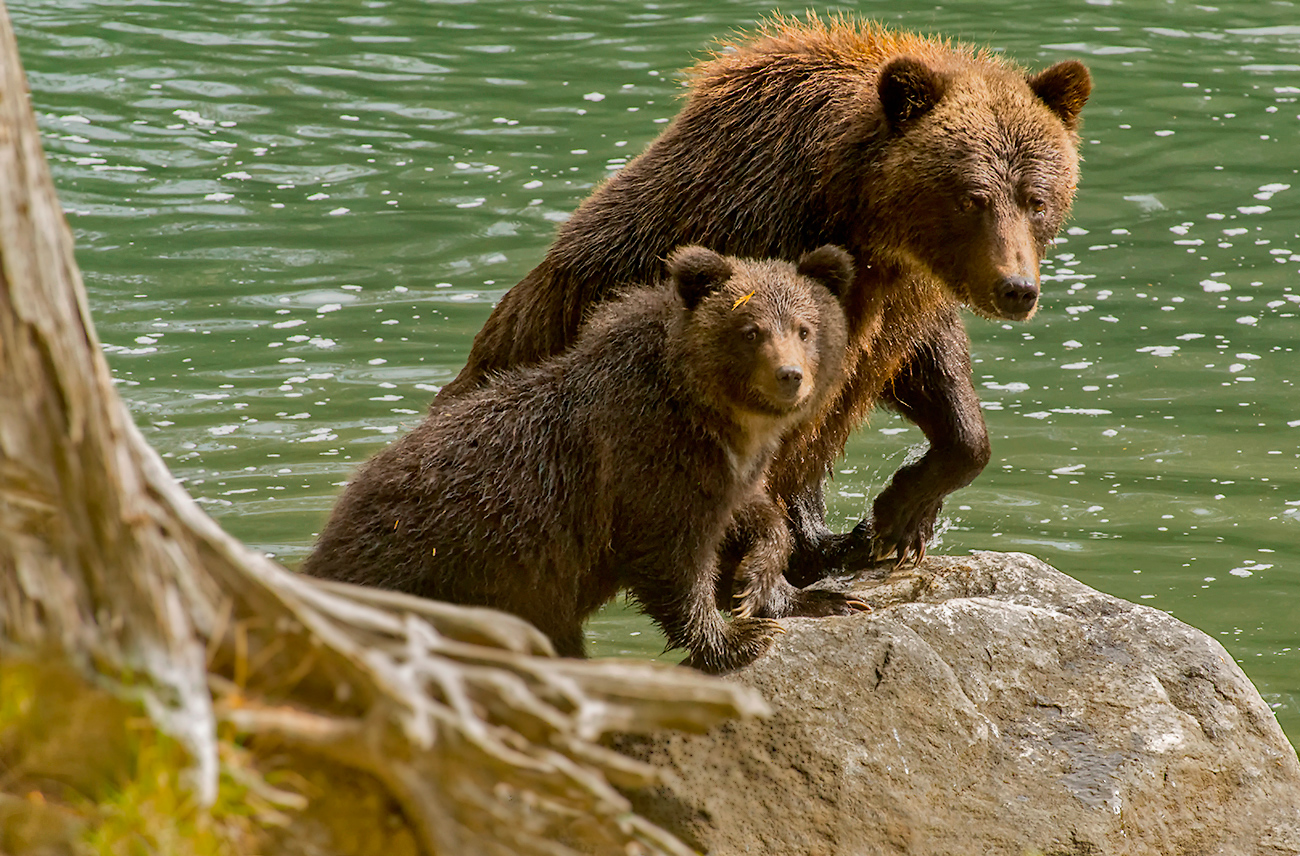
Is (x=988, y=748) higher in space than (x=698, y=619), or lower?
lower

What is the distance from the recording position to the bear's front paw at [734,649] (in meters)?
5.48

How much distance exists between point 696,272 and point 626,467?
69 cm

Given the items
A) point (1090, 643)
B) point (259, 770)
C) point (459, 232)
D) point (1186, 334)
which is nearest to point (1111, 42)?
point (1186, 334)

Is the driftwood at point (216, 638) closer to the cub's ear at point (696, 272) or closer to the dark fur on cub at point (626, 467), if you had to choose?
the dark fur on cub at point (626, 467)

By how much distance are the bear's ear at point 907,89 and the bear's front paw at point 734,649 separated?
6.18 feet

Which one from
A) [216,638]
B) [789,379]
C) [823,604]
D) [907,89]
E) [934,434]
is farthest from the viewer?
[934,434]

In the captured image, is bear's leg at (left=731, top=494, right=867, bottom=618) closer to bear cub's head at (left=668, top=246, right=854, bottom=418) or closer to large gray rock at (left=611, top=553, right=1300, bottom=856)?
large gray rock at (left=611, top=553, right=1300, bottom=856)

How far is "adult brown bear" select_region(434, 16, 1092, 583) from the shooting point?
573 cm

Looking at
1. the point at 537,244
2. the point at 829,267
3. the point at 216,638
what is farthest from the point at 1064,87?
the point at 537,244

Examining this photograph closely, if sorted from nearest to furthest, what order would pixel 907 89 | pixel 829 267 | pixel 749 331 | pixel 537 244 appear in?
1. pixel 749 331
2. pixel 829 267
3. pixel 907 89
4. pixel 537 244

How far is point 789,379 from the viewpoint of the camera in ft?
16.9

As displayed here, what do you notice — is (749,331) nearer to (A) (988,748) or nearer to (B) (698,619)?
(B) (698,619)

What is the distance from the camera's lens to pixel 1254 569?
8.41 m

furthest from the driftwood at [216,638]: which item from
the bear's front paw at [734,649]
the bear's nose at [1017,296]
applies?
the bear's nose at [1017,296]
